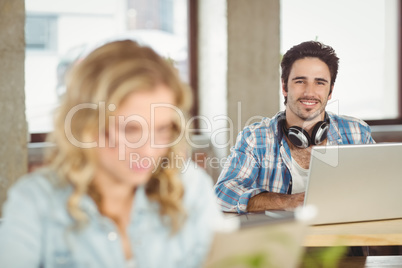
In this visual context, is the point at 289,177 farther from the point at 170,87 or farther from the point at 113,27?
the point at 113,27

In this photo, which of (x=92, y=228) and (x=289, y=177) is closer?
(x=92, y=228)

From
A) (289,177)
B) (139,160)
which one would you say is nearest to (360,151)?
(289,177)

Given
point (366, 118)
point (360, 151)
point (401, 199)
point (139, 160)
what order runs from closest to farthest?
point (139, 160), point (360, 151), point (401, 199), point (366, 118)

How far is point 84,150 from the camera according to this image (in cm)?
109

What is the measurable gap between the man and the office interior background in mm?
1420

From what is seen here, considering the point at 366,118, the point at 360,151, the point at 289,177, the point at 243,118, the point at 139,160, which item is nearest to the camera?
the point at 139,160

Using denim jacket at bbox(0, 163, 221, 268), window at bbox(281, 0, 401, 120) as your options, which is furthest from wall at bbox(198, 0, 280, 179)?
denim jacket at bbox(0, 163, 221, 268)

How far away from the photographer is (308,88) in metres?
2.44

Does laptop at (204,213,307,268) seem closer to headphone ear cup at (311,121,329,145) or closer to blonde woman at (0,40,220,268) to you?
blonde woman at (0,40,220,268)

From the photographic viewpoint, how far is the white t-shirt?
7.41 ft

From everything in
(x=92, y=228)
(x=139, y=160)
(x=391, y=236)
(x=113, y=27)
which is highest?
(x=113, y=27)

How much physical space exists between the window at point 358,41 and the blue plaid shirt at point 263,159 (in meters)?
2.15

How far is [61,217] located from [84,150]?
0.48 feet

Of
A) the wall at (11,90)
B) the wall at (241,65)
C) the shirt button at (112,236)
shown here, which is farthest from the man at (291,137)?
the wall at (11,90)
